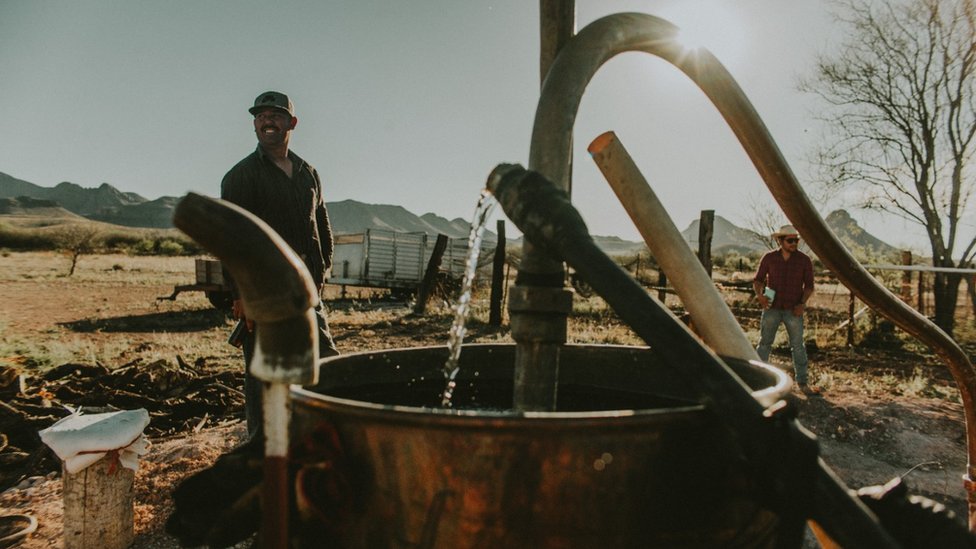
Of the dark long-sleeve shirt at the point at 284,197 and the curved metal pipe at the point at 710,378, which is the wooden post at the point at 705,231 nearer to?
the dark long-sleeve shirt at the point at 284,197

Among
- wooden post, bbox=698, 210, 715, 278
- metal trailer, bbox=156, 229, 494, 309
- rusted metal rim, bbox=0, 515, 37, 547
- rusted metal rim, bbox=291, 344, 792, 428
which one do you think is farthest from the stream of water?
metal trailer, bbox=156, 229, 494, 309

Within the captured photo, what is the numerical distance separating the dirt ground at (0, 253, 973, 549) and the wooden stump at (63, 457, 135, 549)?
0.81 feet

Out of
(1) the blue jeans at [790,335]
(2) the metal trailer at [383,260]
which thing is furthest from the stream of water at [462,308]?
(2) the metal trailer at [383,260]

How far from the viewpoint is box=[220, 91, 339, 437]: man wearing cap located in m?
3.41

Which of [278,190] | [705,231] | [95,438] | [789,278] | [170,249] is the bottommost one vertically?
[95,438]

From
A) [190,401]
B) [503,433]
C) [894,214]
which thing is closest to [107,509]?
[190,401]

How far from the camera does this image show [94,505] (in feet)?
10.1

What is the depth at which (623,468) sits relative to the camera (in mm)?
921

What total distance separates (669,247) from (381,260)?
73.3ft

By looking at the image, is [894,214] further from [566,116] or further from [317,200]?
[566,116]

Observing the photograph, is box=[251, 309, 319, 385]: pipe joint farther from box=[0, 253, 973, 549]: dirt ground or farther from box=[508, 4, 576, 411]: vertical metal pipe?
box=[0, 253, 973, 549]: dirt ground

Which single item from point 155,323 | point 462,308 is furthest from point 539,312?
point 155,323

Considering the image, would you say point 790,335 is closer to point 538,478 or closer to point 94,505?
point 94,505

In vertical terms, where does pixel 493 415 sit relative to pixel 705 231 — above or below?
below
